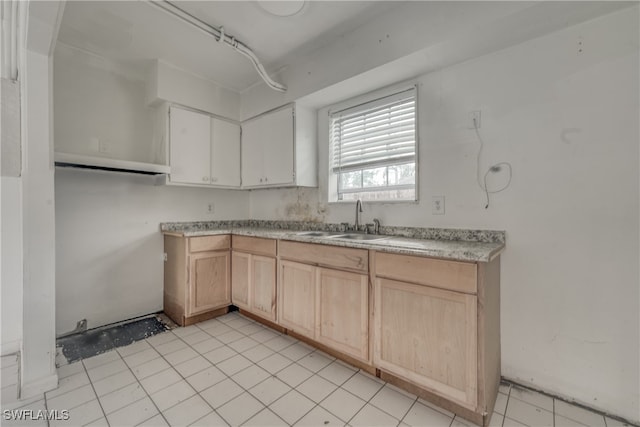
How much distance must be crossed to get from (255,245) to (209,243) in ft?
1.61

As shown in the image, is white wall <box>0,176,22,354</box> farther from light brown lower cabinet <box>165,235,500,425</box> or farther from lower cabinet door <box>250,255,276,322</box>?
lower cabinet door <box>250,255,276,322</box>

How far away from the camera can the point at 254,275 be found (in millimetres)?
2463

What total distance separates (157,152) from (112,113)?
489mm

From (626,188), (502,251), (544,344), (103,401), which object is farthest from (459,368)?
(103,401)

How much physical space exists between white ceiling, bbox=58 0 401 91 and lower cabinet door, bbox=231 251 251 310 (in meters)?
1.87

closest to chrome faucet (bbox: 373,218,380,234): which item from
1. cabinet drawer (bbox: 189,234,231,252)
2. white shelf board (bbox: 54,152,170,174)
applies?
cabinet drawer (bbox: 189,234,231,252)

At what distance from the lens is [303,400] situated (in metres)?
1.52

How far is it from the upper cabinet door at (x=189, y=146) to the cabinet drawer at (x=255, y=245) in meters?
0.78

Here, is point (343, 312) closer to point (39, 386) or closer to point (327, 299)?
point (327, 299)

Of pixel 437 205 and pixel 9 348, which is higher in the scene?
pixel 437 205

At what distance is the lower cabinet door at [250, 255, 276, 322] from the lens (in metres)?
2.29

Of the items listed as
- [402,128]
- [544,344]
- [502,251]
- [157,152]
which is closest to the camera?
[544,344]

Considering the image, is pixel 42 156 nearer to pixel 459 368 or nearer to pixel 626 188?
pixel 459 368

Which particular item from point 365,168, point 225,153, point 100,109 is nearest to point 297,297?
point 365,168
